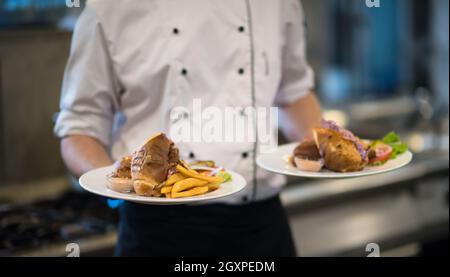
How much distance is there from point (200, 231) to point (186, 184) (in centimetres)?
30

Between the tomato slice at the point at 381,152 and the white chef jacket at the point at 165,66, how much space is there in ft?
0.63

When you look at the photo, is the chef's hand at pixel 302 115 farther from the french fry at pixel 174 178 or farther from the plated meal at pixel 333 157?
the french fry at pixel 174 178

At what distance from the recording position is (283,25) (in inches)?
51.6

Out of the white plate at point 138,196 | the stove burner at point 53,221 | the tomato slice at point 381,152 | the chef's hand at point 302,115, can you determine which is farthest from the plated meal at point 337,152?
the stove burner at point 53,221

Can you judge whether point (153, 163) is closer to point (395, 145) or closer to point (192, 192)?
point (192, 192)

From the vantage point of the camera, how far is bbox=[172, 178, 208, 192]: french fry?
1.01m

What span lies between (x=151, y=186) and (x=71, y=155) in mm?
273

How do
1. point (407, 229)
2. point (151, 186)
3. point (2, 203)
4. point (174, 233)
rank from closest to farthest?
point (151, 186) < point (174, 233) < point (2, 203) < point (407, 229)

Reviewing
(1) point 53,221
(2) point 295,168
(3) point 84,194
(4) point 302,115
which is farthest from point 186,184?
(3) point 84,194

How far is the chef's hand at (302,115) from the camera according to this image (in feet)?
4.71

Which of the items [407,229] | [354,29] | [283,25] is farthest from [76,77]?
[354,29]

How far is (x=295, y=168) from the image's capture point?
1140mm

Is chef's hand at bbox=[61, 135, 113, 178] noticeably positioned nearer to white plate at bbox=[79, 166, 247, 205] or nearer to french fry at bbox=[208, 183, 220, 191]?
white plate at bbox=[79, 166, 247, 205]

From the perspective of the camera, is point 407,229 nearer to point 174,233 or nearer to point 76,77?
point 174,233
